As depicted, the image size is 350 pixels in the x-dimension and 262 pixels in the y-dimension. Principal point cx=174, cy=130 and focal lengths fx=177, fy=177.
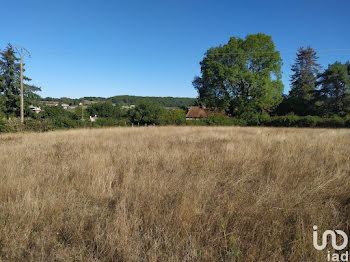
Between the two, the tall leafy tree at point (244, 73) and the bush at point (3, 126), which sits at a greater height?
the tall leafy tree at point (244, 73)

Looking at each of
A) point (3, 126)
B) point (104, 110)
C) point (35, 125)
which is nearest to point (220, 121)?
point (35, 125)

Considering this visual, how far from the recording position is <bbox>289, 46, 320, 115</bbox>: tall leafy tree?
104 feet

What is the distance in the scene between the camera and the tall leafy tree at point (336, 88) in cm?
2541

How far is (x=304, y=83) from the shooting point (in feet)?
122

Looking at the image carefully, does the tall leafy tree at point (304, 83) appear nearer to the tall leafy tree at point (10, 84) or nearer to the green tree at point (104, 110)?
the tall leafy tree at point (10, 84)

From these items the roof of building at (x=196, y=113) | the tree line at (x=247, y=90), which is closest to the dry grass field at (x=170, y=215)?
the tree line at (x=247, y=90)

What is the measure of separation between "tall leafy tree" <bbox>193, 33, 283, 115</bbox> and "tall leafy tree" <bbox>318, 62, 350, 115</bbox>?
26.5ft

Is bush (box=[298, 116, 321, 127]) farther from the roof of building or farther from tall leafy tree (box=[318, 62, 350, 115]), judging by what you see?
the roof of building

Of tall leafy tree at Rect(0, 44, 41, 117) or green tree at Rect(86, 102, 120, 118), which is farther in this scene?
green tree at Rect(86, 102, 120, 118)

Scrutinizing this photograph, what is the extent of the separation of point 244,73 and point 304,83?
73.1 ft

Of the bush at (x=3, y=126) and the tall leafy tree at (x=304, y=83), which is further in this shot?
the tall leafy tree at (x=304, y=83)

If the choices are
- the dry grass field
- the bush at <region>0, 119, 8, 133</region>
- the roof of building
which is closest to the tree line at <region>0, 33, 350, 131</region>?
the bush at <region>0, 119, 8, 133</region>

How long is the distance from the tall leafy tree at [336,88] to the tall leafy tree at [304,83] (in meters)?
2.15

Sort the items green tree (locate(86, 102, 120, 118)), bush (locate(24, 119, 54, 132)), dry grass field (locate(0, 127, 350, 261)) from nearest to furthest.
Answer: dry grass field (locate(0, 127, 350, 261)) < bush (locate(24, 119, 54, 132)) < green tree (locate(86, 102, 120, 118))
